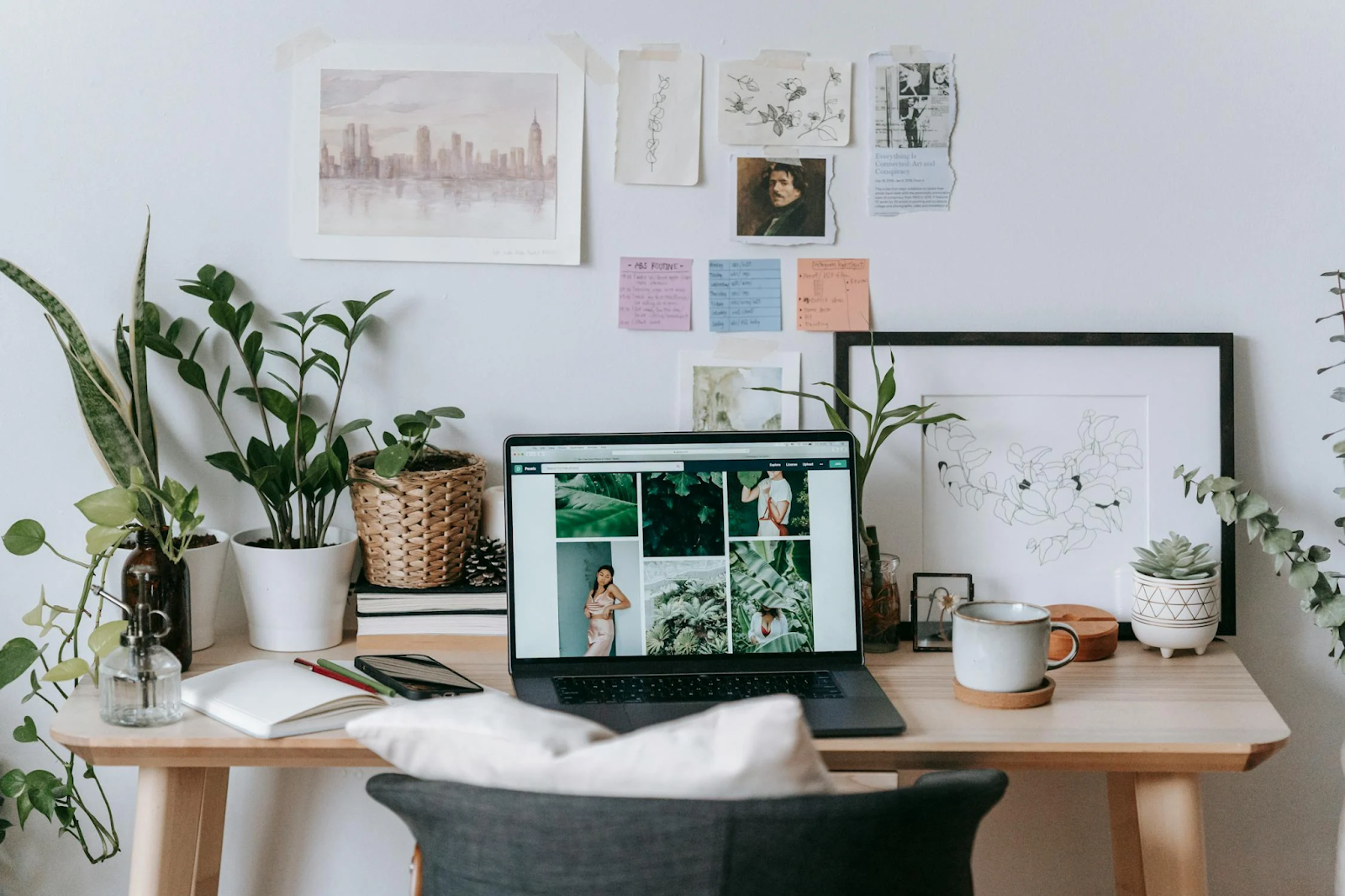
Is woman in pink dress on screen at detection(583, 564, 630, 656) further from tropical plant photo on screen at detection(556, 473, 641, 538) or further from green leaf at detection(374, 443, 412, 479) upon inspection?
green leaf at detection(374, 443, 412, 479)

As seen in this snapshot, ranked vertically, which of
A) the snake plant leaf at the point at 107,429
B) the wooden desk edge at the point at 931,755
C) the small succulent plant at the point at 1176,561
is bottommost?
the wooden desk edge at the point at 931,755

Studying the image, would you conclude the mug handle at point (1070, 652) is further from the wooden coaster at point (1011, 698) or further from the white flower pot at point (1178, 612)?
the white flower pot at point (1178, 612)

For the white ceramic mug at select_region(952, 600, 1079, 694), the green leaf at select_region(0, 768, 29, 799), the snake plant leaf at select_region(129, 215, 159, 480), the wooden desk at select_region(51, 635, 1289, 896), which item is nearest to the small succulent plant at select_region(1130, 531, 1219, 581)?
the wooden desk at select_region(51, 635, 1289, 896)

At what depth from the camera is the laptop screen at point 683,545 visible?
1.37m

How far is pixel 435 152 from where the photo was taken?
150 centimetres

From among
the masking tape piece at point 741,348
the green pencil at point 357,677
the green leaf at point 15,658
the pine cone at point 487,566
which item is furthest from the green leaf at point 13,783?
the masking tape piece at point 741,348

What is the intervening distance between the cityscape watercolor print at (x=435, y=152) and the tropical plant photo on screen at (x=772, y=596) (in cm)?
55

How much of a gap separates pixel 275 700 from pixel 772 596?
0.59 metres

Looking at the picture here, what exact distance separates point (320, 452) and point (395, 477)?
211mm

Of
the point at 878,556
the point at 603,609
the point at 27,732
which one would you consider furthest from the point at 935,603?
the point at 27,732

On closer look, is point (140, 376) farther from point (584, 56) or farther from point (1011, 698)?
point (1011, 698)

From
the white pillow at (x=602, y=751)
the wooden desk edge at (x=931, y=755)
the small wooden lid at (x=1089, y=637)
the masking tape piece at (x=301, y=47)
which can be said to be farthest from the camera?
the masking tape piece at (x=301, y=47)

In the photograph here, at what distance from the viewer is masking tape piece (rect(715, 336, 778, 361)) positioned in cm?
155

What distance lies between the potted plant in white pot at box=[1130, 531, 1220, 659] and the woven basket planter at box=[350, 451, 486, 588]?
2.90 feet
